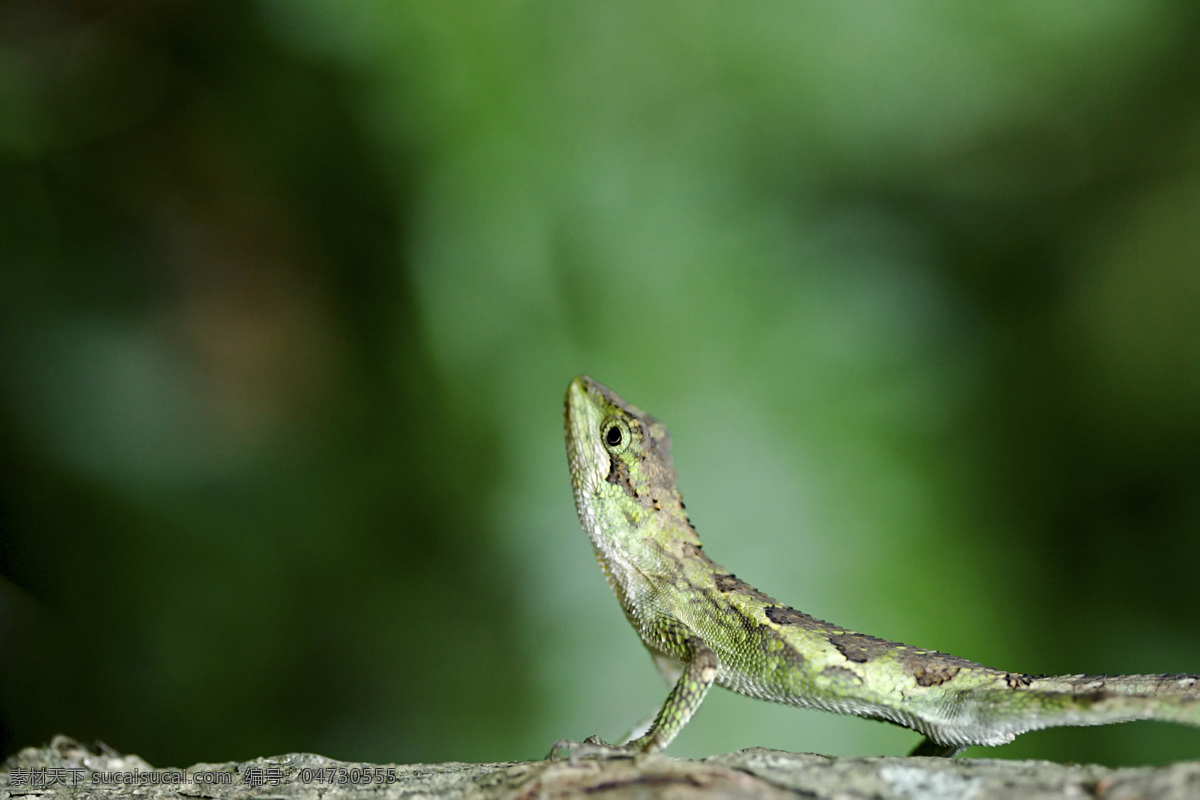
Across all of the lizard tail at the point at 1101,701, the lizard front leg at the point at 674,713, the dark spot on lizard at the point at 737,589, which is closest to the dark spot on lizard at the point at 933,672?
the lizard tail at the point at 1101,701

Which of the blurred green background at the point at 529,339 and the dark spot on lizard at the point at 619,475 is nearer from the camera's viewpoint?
the dark spot on lizard at the point at 619,475

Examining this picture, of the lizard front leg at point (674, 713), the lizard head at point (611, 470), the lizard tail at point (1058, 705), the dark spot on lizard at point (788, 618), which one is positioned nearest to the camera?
the lizard tail at point (1058, 705)

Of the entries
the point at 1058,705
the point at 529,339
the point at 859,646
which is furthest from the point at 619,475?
the point at 529,339

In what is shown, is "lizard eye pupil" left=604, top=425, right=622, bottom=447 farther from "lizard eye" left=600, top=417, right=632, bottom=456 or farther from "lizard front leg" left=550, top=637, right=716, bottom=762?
"lizard front leg" left=550, top=637, right=716, bottom=762

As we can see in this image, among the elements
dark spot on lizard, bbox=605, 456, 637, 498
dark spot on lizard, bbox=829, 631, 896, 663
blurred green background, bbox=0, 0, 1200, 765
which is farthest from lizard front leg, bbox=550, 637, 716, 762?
blurred green background, bbox=0, 0, 1200, 765

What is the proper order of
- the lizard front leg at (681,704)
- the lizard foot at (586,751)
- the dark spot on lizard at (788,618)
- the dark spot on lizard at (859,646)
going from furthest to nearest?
1. the dark spot on lizard at (788,618)
2. the dark spot on lizard at (859,646)
3. the lizard front leg at (681,704)
4. the lizard foot at (586,751)

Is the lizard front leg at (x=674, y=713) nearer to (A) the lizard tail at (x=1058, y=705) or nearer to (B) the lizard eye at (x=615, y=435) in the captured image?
(A) the lizard tail at (x=1058, y=705)

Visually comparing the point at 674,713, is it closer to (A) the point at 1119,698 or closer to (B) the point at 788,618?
(B) the point at 788,618

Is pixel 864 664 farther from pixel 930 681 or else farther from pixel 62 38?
pixel 62 38
